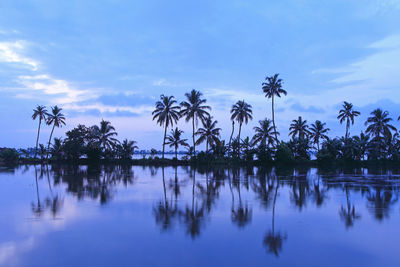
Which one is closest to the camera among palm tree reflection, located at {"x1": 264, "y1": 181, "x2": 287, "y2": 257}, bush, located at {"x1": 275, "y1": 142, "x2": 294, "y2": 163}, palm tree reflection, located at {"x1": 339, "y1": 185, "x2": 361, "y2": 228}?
palm tree reflection, located at {"x1": 264, "y1": 181, "x2": 287, "y2": 257}

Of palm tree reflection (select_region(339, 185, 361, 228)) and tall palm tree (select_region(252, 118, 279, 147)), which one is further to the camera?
tall palm tree (select_region(252, 118, 279, 147))

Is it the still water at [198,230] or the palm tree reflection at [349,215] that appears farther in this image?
the palm tree reflection at [349,215]

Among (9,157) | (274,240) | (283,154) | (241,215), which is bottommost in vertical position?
(274,240)

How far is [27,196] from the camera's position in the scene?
1653 cm

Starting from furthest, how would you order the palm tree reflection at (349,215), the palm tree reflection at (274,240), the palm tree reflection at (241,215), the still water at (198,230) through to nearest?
1. the palm tree reflection at (349,215)
2. the palm tree reflection at (241,215)
3. the palm tree reflection at (274,240)
4. the still water at (198,230)

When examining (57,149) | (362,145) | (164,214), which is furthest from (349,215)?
(57,149)

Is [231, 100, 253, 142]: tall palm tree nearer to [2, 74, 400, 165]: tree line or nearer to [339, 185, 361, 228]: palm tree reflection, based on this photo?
[2, 74, 400, 165]: tree line

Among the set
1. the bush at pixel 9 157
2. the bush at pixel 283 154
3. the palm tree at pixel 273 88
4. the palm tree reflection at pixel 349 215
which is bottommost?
the palm tree reflection at pixel 349 215

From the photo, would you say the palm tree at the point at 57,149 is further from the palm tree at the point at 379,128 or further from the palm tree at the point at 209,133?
the palm tree at the point at 379,128

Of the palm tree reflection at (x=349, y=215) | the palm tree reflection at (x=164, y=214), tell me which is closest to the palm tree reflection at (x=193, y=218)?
the palm tree reflection at (x=164, y=214)

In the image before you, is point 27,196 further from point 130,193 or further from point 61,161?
point 61,161

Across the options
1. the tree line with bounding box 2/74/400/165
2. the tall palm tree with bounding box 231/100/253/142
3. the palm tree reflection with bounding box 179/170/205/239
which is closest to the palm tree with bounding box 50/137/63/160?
the tree line with bounding box 2/74/400/165

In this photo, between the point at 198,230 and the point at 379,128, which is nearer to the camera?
the point at 198,230

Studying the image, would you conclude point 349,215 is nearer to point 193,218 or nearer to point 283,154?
point 193,218
